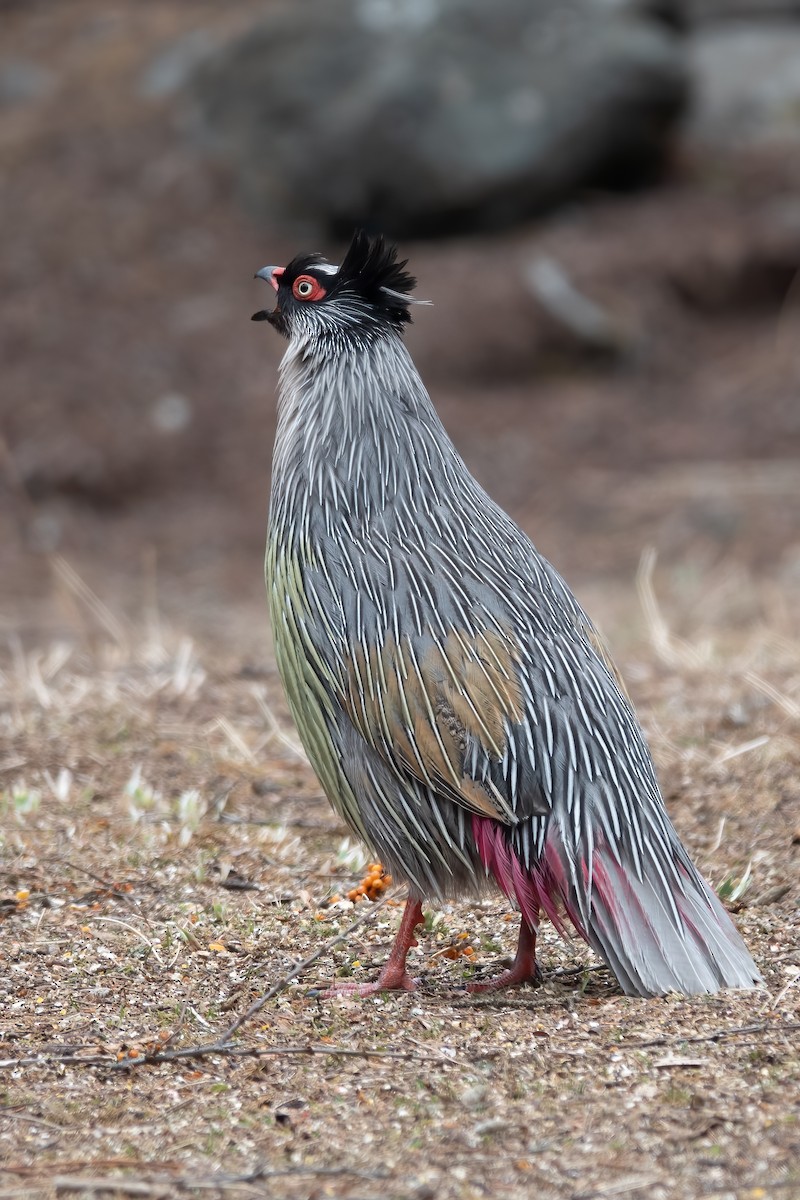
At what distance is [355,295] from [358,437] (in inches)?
18.0

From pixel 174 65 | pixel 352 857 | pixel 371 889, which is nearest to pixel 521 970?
pixel 371 889

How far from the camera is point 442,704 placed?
129 inches

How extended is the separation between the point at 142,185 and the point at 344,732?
10701mm

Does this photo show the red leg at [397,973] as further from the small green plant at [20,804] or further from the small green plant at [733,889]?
the small green plant at [20,804]

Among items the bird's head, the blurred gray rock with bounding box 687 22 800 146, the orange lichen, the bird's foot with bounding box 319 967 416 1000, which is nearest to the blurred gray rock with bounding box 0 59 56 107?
the blurred gray rock with bounding box 687 22 800 146

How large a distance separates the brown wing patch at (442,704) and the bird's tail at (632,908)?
0.14m

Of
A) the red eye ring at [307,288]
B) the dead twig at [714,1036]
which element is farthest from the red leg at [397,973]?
the red eye ring at [307,288]

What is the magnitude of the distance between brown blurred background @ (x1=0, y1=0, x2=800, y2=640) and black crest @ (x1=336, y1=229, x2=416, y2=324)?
5958 mm

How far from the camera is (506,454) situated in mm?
10930

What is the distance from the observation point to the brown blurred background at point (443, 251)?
10.5 m

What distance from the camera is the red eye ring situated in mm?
3938

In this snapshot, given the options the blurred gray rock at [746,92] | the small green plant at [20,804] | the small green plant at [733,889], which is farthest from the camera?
the blurred gray rock at [746,92]

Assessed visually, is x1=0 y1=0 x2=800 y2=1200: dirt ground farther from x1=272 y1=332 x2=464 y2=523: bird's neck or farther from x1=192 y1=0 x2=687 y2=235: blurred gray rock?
x1=272 y1=332 x2=464 y2=523: bird's neck

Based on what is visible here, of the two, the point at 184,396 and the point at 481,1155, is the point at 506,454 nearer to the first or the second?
the point at 184,396
